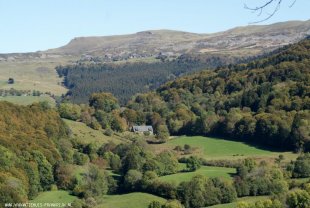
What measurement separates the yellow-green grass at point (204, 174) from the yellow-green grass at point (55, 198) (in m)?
13.1

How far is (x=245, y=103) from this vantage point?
12800 cm

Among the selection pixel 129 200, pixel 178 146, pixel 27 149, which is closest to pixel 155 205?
pixel 129 200

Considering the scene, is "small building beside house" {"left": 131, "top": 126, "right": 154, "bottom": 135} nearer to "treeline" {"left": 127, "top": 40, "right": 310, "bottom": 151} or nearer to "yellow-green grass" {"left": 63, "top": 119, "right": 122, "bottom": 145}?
"treeline" {"left": 127, "top": 40, "right": 310, "bottom": 151}

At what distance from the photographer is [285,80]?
430 ft

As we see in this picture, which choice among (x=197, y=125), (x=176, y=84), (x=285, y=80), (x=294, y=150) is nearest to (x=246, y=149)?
(x=294, y=150)

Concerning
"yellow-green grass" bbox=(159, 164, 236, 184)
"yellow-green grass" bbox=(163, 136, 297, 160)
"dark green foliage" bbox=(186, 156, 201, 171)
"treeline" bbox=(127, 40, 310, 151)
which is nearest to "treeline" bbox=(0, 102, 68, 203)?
"yellow-green grass" bbox=(159, 164, 236, 184)

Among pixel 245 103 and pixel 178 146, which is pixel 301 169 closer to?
pixel 178 146

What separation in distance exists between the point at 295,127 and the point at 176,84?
214 ft

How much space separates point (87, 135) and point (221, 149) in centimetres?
2553

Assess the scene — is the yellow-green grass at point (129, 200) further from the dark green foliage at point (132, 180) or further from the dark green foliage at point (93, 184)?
the dark green foliage at point (132, 180)

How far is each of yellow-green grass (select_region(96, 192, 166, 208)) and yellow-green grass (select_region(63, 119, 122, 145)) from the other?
92.2ft

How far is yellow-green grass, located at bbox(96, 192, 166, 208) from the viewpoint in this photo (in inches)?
2465

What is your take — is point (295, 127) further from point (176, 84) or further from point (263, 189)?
point (176, 84)

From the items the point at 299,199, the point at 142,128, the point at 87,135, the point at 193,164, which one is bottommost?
the point at 142,128
